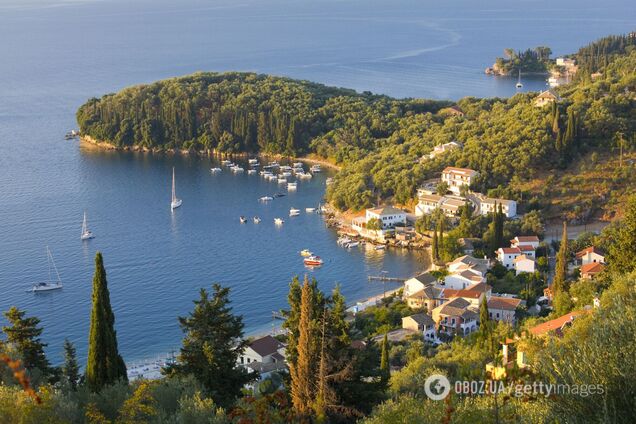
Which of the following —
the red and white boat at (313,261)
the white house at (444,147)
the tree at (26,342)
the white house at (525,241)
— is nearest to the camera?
the tree at (26,342)

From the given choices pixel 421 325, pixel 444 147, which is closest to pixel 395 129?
pixel 444 147

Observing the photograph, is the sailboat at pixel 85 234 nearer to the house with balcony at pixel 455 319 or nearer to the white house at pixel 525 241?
the house with balcony at pixel 455 319

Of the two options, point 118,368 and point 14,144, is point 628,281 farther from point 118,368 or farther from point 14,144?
point 14,144

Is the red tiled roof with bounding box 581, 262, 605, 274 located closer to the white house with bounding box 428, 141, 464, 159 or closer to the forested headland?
the forested headland

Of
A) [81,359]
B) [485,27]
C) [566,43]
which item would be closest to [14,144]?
[81,359]

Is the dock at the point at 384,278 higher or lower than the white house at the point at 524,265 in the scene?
lower

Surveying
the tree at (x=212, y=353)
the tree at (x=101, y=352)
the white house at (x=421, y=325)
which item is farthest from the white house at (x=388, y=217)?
the tree at (x=101, y=352)
